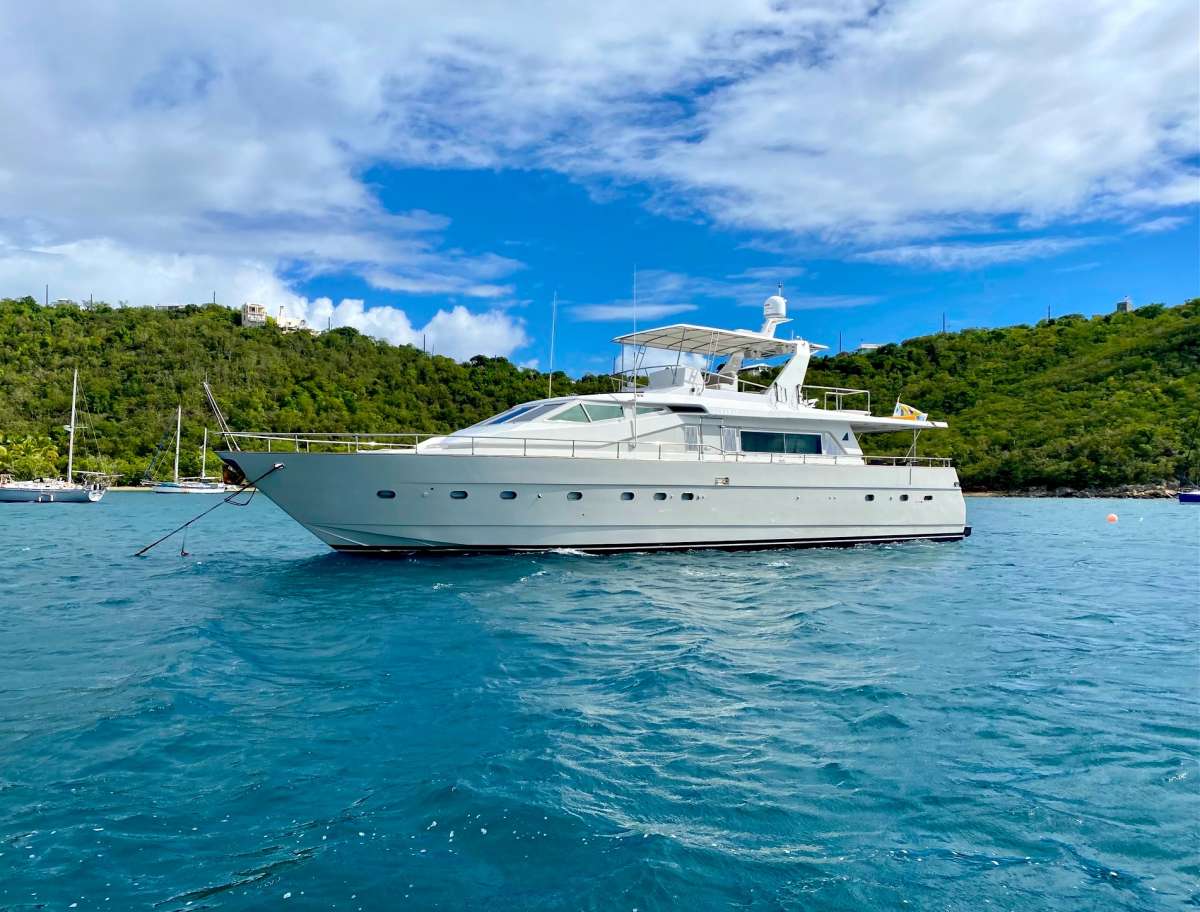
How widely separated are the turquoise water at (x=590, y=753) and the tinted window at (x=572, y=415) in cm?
522

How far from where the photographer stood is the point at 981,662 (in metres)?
7.79

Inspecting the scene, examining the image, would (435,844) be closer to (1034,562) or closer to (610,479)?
(610,479)

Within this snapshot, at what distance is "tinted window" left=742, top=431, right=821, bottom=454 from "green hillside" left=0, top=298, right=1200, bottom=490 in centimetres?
3428

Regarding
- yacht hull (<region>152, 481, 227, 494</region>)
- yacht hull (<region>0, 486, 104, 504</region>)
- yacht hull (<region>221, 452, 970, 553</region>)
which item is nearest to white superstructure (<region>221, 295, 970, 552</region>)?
yacht hull (<region>221, 452, 970, 553</region>)

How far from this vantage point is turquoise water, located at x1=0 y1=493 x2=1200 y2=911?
11.6 feet

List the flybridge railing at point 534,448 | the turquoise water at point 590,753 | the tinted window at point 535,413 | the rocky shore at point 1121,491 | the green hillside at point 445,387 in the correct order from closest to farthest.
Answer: the turquoise water at point 590,753 < the flybridge railing at point 534,448 < the tinted window at point 535,413 < the rocky shore at point 1121,491 < the green hillside at point 445,387

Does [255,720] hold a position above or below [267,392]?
below

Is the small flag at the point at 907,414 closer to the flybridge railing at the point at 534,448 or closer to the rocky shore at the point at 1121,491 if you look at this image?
the flybridge railing at the point at 534,448

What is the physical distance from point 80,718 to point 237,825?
2637 mm

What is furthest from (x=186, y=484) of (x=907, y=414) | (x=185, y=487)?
(x=907, y=414)

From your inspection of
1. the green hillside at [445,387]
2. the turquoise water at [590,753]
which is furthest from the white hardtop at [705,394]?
the green hillside at [445,387]

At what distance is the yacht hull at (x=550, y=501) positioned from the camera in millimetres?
13562

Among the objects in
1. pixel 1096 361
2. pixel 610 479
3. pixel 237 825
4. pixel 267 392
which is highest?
pixel 1096 361

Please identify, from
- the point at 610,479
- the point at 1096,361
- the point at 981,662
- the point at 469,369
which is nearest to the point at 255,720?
the point at 981,662
